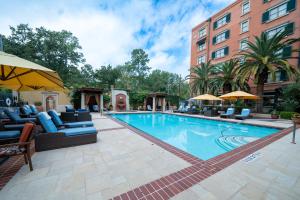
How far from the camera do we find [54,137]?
3.73 metres

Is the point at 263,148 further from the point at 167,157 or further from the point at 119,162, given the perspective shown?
the point at 119,162

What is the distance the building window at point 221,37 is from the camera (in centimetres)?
1838

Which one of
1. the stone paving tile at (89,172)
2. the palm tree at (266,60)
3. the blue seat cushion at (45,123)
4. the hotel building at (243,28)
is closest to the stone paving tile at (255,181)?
the stone paving tile at (89,172)

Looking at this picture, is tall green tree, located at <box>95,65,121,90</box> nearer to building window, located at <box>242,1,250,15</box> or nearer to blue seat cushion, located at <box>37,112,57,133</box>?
building window, located at <box>242,1,250,15</box>

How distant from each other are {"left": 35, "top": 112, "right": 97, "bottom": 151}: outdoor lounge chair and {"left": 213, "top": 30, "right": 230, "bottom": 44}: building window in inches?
856

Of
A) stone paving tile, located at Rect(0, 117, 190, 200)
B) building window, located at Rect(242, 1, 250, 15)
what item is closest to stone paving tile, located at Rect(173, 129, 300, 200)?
stone paving tile, located at Rect(0, 117, 190, 200)

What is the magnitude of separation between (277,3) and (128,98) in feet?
65.7

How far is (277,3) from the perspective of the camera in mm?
13820

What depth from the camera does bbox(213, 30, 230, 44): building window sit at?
18.4 m

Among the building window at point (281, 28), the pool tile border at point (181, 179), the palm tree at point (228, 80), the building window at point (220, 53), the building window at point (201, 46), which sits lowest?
the pool tile border at point (181, 179)

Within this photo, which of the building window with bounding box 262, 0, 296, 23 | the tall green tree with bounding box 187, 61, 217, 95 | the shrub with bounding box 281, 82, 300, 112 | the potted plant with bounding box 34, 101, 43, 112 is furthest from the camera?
the tall green tree with bounding box 187, 61, 217, 95

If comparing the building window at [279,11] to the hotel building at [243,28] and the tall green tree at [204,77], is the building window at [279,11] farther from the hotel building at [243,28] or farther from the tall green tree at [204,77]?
the tall green tree at [204,77]

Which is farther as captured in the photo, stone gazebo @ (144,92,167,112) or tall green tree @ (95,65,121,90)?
tall green tree @ (95,65,121,90)

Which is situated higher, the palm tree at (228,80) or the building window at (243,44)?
the building window at (243,44)
